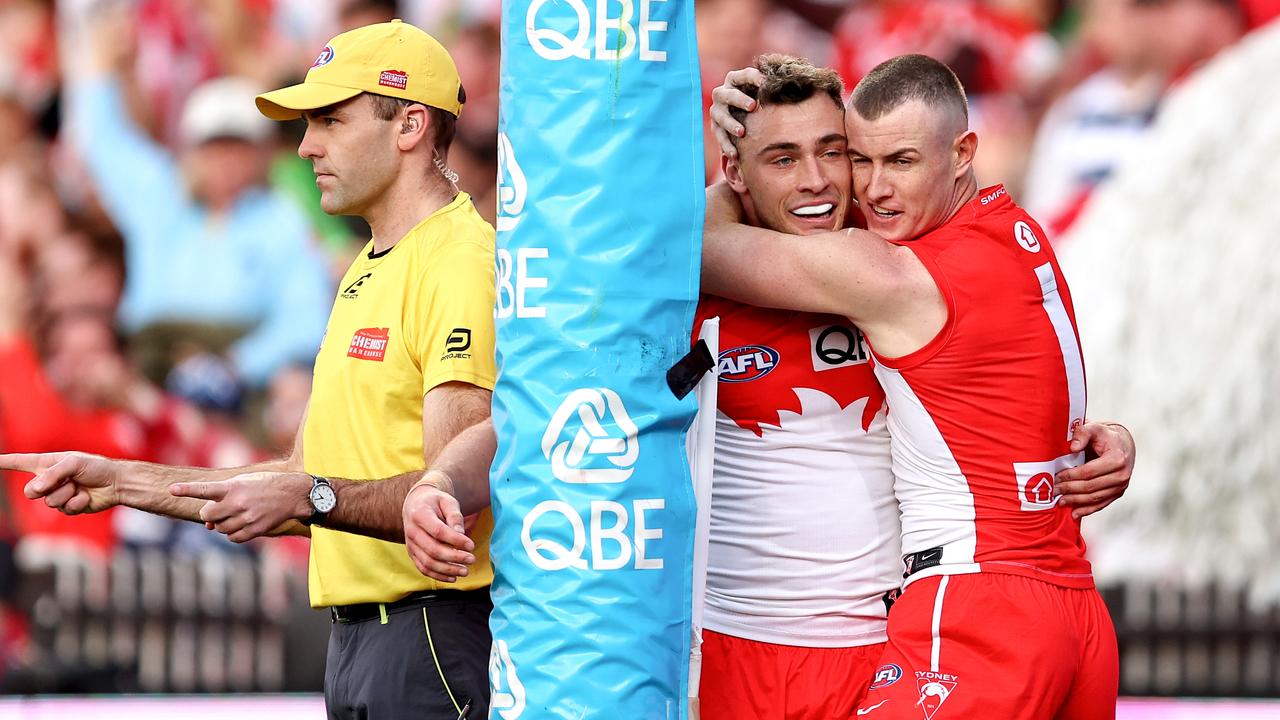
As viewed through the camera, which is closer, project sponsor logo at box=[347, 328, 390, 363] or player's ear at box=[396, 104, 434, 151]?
project sponsor logo at box=[347, 328, 390, 363]

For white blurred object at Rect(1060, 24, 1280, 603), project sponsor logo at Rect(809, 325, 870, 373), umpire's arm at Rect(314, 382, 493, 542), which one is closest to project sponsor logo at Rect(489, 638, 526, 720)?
umpire's arm at Rect(314, 382, 493, 542)

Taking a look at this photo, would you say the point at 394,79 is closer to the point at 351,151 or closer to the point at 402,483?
the point at 351,151

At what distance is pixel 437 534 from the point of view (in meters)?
2.99

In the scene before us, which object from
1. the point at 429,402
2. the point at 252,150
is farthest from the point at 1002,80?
the point at 429,402

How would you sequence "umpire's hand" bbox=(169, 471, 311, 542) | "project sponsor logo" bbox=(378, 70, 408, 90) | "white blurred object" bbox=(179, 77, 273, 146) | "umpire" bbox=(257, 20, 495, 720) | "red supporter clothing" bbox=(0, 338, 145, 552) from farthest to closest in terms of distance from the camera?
"white blurred object" bbox=(179, 77, 273, 146), "red supporter clothing" bbox=(0, 338, 145, 552), "project sponsor logo" bbox=(378, 70, 408, 90), "umpire" bbox=(257, 20, 495, 720), "umpire's hand" bbox=(169, 471, 311, 542)

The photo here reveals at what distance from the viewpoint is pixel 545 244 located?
311 centimetres

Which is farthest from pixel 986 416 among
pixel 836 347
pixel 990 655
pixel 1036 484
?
pixel 990 655

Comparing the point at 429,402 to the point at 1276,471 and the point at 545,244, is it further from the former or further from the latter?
the point at 1276,471

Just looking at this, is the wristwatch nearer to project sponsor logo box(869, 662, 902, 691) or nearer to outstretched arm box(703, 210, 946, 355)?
outstretched arm box(703, 210, 946, 355)

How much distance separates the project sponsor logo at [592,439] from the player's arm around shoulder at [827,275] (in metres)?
0.57

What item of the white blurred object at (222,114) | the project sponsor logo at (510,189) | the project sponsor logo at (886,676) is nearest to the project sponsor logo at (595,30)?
the project sponsor logo at (510,189)

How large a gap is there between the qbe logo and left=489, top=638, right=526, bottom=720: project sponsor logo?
8.4 inches

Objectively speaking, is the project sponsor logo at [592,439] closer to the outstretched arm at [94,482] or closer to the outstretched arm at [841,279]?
the outstretched arm at [841,279]

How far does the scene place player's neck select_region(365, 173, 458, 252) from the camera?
3.87 meters
